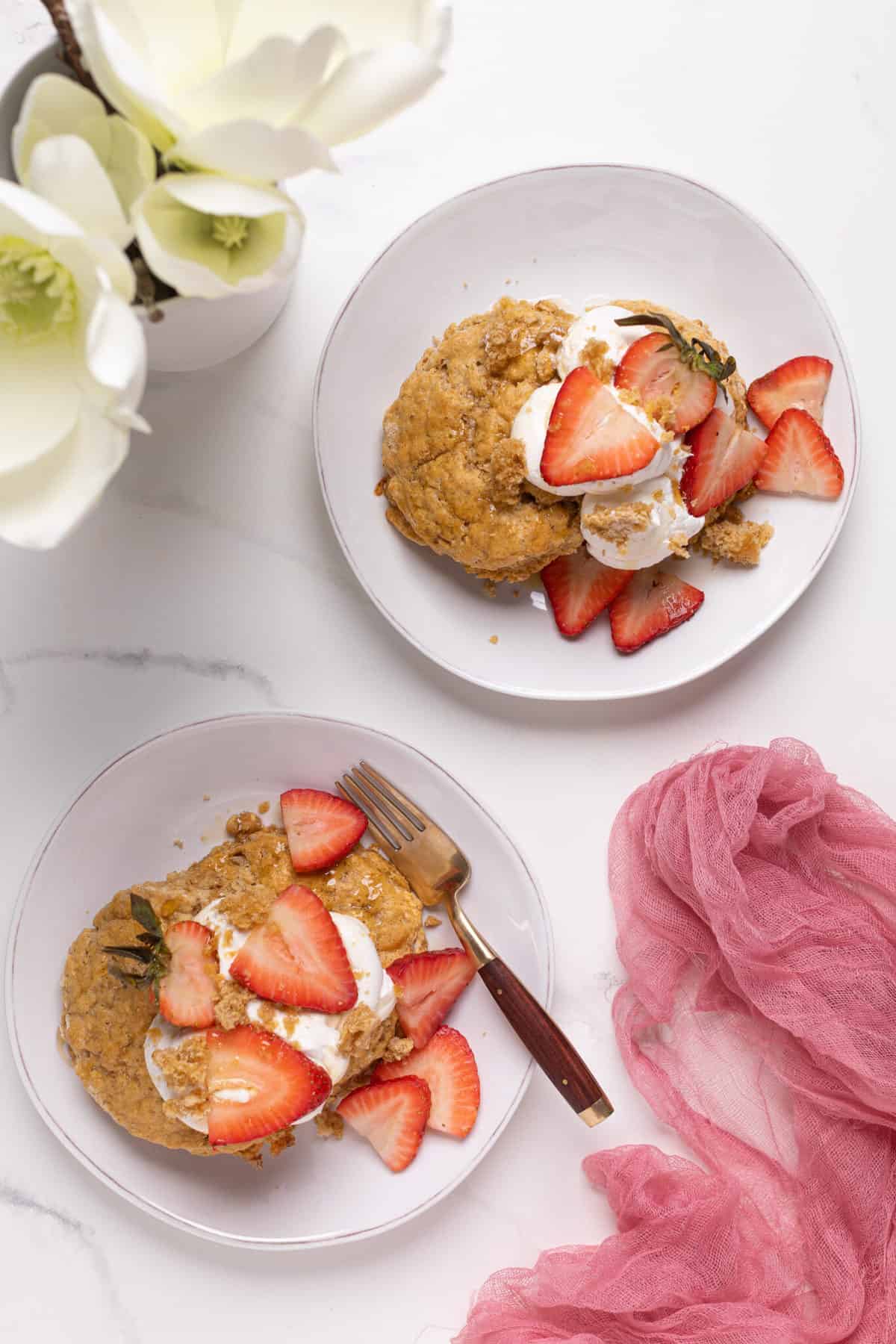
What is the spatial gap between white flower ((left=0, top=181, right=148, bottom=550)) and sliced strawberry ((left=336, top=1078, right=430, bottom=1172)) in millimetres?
1127

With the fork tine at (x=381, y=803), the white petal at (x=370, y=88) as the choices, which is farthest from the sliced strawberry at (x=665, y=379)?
the fork tine at (x=381, y=803)

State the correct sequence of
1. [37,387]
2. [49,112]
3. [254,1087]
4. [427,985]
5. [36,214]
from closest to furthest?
[36,214], [49,112], [37,387], [254,1087], [427,985]

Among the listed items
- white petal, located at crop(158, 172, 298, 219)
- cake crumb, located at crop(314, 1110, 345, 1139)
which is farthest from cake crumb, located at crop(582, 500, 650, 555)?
cake crumb, located at crop(314, 1110, 345, 1139)

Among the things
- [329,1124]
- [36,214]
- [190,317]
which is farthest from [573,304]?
[329,1124]

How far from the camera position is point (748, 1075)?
204 centimetres

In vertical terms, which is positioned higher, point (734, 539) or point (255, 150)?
point (255, 150)

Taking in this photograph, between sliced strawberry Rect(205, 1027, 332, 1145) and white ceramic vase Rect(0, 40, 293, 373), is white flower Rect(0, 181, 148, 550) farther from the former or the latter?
sliced strawberry Rect(205, 1027, 332, 1145)

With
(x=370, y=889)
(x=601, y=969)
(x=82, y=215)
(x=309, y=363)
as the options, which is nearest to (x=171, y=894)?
(x=370, y=889)

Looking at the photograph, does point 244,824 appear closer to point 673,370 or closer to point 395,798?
point 395,798

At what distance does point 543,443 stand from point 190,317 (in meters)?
0.58

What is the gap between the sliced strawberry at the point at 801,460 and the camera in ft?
6.35

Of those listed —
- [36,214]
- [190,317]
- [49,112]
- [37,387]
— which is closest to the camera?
[36,214]

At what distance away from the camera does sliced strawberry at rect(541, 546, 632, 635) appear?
1.98 m

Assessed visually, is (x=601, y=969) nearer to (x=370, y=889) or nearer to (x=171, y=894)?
(x=370, y=889)
